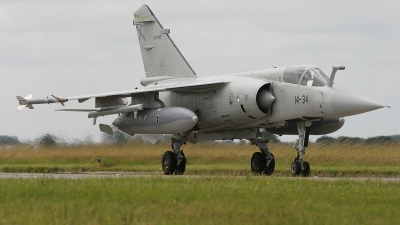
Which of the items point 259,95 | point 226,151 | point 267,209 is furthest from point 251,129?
point 267,209

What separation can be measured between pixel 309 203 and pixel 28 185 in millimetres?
4434

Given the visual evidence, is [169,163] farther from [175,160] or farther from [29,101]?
[29,101]

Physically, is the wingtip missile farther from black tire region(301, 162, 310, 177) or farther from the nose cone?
the nose cone

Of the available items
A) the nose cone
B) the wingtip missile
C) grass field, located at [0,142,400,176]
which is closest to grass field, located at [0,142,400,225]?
the nose cone

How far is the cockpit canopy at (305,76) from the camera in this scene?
1600cm

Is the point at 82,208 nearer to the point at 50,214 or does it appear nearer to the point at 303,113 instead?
the point at 50,214

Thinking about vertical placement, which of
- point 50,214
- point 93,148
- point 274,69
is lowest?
point 50,214

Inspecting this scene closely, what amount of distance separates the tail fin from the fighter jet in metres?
0.03

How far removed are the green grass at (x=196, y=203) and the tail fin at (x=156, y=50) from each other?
912cm

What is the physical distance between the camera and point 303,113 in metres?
16.2

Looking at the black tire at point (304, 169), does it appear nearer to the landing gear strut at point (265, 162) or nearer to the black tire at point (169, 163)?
the landing gear strut at point (265, 162)

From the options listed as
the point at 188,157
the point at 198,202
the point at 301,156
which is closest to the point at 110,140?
the point at 188,157

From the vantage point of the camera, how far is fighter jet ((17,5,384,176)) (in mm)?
15977

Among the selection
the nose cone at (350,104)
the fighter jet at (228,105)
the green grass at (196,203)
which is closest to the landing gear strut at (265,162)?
the fighter jet at (228,105)
